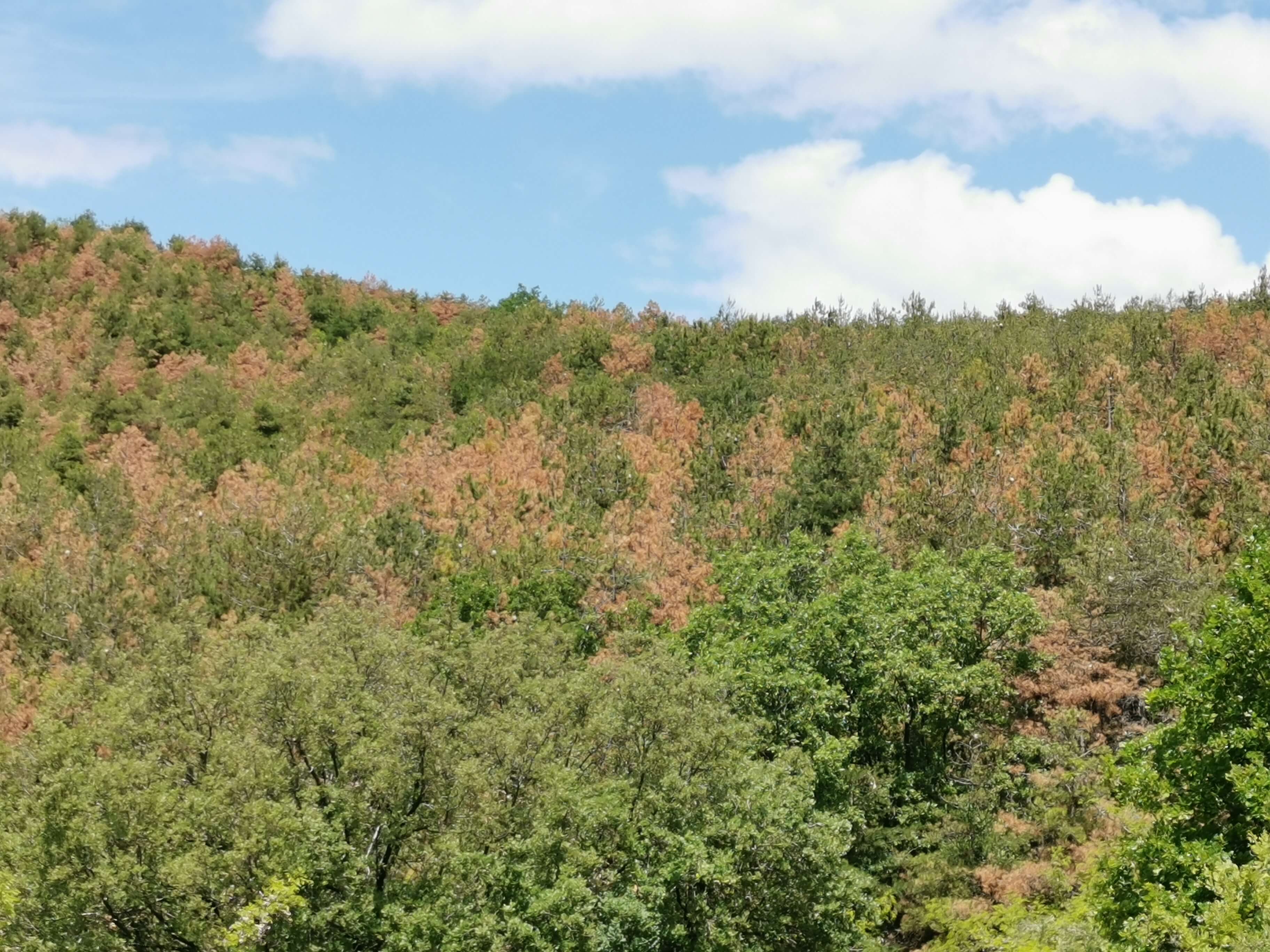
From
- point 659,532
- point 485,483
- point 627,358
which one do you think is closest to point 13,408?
point 485,483

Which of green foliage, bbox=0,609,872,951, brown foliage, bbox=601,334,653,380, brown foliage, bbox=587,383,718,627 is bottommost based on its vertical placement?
green foliage, bbox=0,609,872,951

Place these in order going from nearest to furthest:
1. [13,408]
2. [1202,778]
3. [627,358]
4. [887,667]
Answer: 1. [1202,778]
2. [887,667]
3. [13,408]
4. [627,358]

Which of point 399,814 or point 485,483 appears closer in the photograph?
point 399,814

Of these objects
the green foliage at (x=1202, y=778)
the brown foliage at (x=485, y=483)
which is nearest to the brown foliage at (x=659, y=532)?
the brown foliage at (x=485, y=483)

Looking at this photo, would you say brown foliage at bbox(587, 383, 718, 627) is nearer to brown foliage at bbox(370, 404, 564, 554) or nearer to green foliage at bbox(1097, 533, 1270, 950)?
brown foliage at bbox(370, 404, 564, 554)

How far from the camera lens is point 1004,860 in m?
24.3

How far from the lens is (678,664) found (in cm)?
2288

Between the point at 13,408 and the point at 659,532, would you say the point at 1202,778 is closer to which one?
the point at 659,532

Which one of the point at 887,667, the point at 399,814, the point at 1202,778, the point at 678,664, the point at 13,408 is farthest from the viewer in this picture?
the point at 13,408

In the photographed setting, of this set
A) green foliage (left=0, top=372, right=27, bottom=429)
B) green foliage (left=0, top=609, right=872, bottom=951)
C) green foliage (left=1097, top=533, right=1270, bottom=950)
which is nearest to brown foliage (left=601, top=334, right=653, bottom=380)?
green foliage (left=0, top=372, right=27, bottom=429)

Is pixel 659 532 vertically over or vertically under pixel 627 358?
under

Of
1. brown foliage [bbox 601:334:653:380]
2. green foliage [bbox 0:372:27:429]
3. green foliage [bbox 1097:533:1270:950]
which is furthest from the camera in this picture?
green foliage [bbox 0:372:27:429]

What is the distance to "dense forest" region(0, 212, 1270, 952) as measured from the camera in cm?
1816

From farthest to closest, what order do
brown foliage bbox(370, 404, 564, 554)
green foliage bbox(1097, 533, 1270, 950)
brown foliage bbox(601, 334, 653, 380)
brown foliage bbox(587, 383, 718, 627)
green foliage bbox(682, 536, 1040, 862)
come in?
brown foliage bbox(601, 334, 653, 380) → brown foliage bbox(370, 404, 564, 554) → brown foliage bbox(587, 383, 718, 627) → green foliage bbox(682, 536, 1040, 862) → green foliage bbox(1097, 533, 1270, 950)
